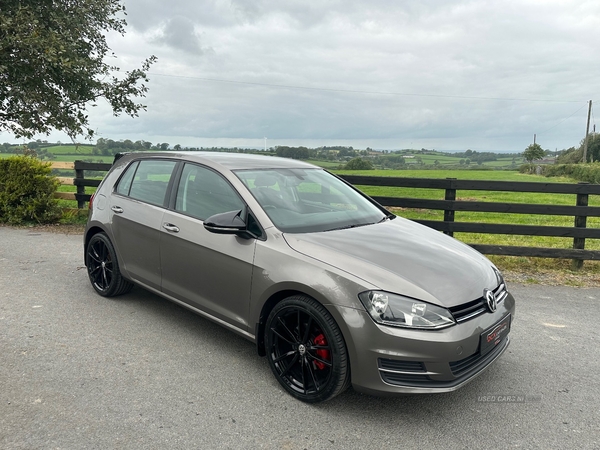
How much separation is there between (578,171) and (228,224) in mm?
53050

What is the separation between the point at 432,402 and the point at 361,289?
1.03m

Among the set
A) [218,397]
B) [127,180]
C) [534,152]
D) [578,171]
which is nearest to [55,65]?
[127,180]

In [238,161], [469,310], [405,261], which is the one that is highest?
[238,161]

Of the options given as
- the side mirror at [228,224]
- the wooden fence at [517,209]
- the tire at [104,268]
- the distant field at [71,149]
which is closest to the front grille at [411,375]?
the side mirror at [228,224]

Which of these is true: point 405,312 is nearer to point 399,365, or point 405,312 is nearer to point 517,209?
point 399,365

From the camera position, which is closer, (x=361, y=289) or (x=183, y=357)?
(x=361, y=289)

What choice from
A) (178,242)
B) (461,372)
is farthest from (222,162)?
(461,372)

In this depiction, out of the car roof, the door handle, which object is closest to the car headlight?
the car roof

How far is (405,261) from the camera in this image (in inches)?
122

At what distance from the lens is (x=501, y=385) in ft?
11.1

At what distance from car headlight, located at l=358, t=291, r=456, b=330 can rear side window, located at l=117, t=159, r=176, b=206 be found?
96.1 inches

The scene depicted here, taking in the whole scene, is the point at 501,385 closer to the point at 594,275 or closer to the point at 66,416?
the point at 66,416

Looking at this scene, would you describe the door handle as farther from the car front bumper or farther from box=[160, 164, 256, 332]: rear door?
the car front bumper

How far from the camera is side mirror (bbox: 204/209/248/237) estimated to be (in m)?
3.37
